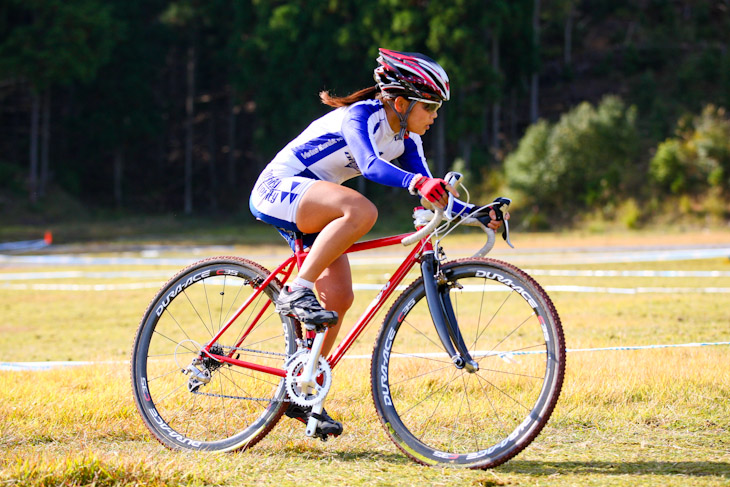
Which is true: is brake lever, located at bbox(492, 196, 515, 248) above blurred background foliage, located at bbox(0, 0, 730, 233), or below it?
below

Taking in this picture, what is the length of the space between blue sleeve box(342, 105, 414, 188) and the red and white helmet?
0.15 metres

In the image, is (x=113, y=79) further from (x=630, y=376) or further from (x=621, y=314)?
(x=630, y=376)

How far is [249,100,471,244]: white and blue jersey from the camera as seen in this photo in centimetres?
420

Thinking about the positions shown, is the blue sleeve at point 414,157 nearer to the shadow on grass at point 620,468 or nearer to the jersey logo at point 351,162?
the jersey logo at point 351,162

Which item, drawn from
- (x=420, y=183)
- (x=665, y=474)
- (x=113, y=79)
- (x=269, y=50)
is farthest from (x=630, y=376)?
(x=113, y=79)

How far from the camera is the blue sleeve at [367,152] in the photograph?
395 centimetres

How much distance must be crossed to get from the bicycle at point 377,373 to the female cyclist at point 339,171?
13 centimetres

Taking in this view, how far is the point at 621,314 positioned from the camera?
10438 mm

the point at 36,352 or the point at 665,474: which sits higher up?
the point at 665,474

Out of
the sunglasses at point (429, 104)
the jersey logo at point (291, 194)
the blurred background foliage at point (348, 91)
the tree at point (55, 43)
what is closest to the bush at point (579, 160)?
the blurred background foliage at point (348, 91)

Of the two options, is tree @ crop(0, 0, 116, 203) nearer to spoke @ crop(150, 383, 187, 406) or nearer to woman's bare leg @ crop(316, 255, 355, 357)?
spoke @ crop(150, 383, 187, 406)

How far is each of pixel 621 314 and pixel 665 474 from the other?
6.83 meters

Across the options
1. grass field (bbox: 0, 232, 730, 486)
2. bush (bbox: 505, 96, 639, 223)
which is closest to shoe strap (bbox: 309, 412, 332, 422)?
grass field (bbox: 0, 232, 730, 486)

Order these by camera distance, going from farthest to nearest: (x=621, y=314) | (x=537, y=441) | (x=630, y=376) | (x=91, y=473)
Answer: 1. (x=621, y=314)
2. (x=630, y=376)
3. (x=537, y=441)
4. (x=91, y=473)
